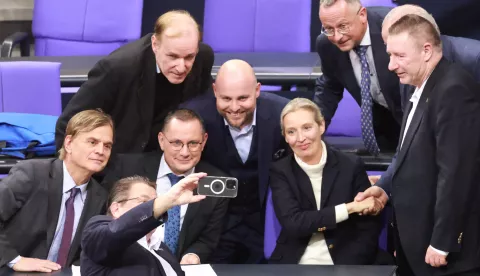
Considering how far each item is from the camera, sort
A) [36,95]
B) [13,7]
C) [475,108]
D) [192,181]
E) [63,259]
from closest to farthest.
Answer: [192,181]
[475,108]
[63,259]
[36,95]
[13,7]

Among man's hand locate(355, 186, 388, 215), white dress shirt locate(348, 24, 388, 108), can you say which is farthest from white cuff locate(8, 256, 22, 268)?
white dress shirt locate(348, 24, 388, 108)

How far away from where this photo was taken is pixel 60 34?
18.6 feet

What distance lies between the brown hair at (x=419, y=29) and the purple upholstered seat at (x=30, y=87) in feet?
6.58

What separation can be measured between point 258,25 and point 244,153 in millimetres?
1828

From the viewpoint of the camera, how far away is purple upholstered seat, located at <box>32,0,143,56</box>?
5.58m

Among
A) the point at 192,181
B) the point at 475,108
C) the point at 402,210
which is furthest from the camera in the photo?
the point at 402,210

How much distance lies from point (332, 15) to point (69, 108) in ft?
3.74

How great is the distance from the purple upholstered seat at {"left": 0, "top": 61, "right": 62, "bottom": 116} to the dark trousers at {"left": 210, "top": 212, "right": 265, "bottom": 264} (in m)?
1.23

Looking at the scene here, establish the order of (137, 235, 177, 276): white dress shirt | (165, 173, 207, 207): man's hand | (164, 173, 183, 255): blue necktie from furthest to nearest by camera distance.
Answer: (164, 173, 183, 255): blue necktie, (137, 235, 177, 276): white dress shirt, (165, 173, 207, 207): man's hand

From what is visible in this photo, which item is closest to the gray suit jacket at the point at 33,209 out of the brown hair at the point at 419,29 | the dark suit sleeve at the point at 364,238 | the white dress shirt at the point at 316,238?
the white dress shirt at the point at 316,238

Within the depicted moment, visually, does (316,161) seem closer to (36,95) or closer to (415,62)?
(415,62)

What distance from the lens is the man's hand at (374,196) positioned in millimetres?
3414

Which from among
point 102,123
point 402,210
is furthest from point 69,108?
point 402,210

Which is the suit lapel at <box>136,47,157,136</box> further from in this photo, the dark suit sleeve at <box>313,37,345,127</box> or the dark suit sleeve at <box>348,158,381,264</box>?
the dark suit sleeve at <box>348,158,381,264</box>
